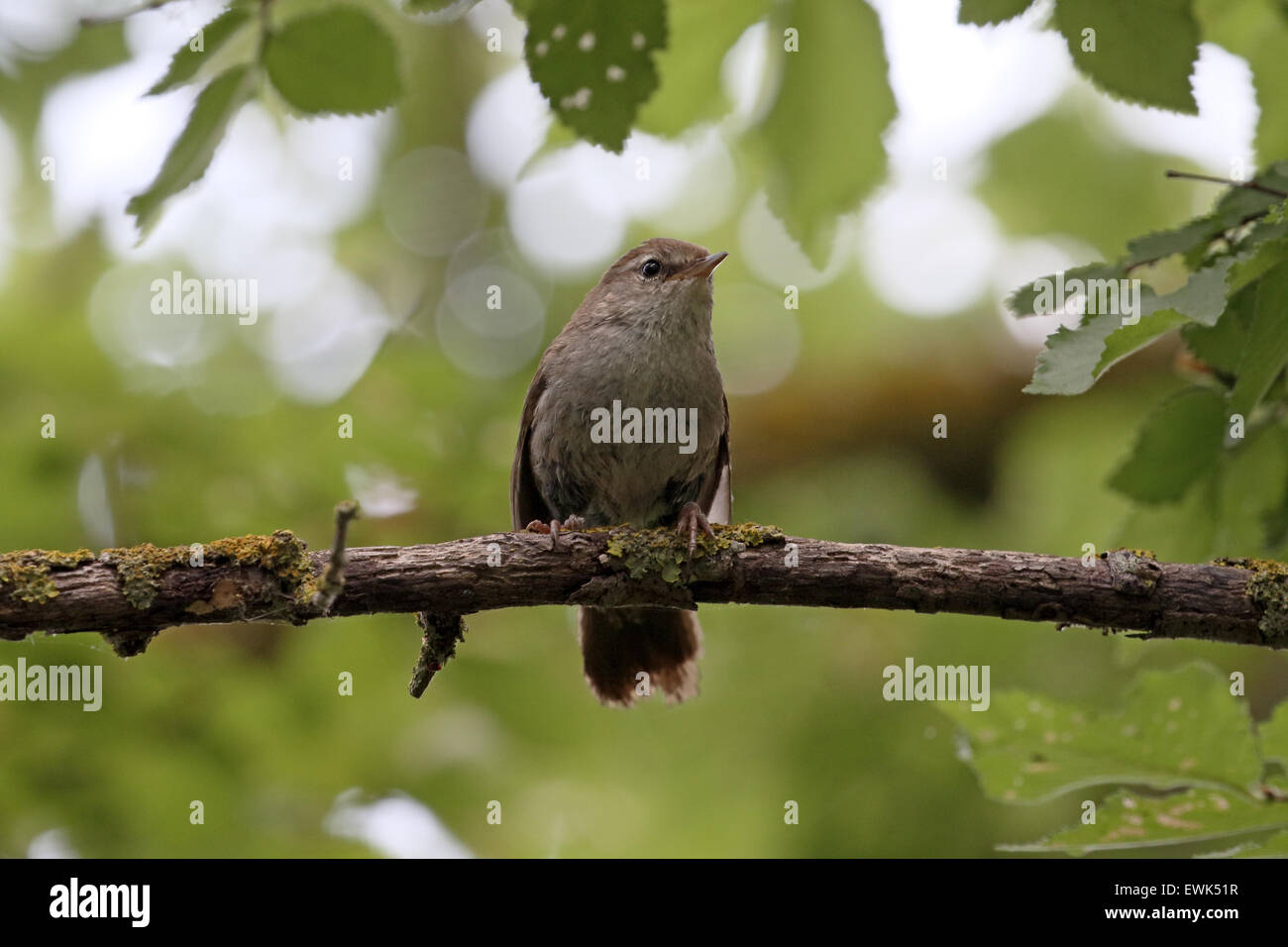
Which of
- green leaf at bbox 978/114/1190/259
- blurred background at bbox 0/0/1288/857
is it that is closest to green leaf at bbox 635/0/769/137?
blurred background at bbox 0/0/1288/857

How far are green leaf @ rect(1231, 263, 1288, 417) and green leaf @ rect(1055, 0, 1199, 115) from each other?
1.42 feet

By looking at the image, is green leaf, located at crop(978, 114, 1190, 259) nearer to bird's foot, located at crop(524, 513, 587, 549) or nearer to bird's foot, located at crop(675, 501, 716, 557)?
bird's foot, located at crop(524, 513, 587, 549)

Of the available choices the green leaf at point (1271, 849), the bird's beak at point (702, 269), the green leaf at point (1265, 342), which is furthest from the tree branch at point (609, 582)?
the bird's beak at point (702, 269)

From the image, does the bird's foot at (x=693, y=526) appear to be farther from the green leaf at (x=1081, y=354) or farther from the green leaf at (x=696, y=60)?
the green leaf at (x=1081, y=354)

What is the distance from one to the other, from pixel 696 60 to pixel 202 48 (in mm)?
1329

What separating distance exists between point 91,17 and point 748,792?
5893 mm

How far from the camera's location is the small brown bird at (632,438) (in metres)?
4.92

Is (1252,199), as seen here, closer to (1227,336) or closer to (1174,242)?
(1174,242)

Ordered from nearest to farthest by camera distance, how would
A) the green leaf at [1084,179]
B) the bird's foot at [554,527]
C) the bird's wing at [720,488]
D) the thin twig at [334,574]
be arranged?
the thin twig at [334,574] → the bird's foot at [554,527] → the bird's wing at [720,488] → the green leaf at [1084,179]

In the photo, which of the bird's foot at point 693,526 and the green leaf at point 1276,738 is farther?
the bird's foot at point 693,526

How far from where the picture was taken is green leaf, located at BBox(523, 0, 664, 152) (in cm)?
244

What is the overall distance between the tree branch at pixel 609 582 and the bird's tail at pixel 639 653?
136 cm
